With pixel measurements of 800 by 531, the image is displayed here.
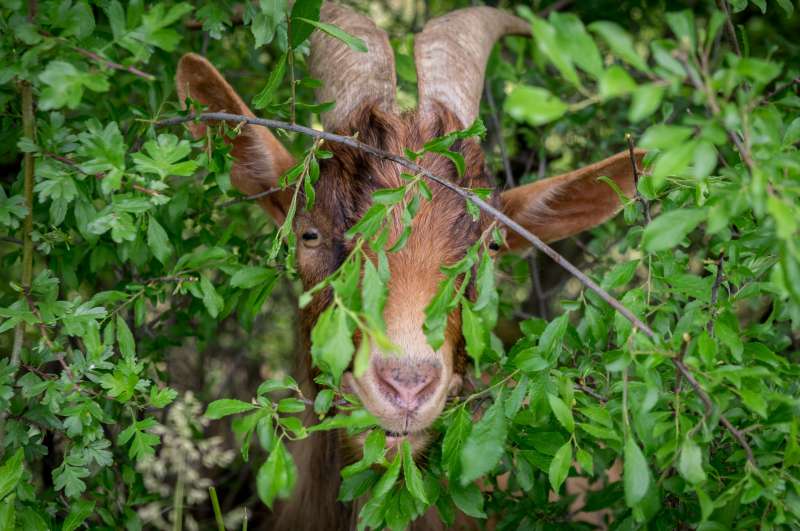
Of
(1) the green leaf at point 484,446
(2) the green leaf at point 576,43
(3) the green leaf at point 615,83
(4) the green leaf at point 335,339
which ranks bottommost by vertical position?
(1) the green leaf at point 484,446

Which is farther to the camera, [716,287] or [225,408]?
[716,287]

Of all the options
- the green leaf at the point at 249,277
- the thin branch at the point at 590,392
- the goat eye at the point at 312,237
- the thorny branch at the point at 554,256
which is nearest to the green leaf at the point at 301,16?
the thorny branch at the point at 554,256

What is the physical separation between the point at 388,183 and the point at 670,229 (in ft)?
5.51

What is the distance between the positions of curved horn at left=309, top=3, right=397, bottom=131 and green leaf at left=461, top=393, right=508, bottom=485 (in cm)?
180

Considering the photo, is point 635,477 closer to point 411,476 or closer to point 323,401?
point 411,476

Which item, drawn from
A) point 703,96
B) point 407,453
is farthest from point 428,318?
point 703,96

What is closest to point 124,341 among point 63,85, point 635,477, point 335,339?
point 63,85

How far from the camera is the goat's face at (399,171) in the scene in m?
2.99

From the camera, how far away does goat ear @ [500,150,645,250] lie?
3748 millimetres

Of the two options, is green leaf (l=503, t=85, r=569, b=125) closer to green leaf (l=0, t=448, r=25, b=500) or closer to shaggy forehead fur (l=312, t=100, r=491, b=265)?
shaggy forehead fur (l=312, t=100, r=491, b=265)

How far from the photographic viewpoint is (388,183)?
3350mm

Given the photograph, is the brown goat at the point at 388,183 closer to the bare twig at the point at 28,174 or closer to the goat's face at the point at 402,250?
the goat's face at the point at 402,250

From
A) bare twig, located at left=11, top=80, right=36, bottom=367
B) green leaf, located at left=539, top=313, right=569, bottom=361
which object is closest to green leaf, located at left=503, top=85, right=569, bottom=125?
green leaf, located at left=539, top=313, right=569, bottom=361

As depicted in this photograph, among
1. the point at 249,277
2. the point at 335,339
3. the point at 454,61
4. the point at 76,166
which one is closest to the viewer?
the point at 335,339
